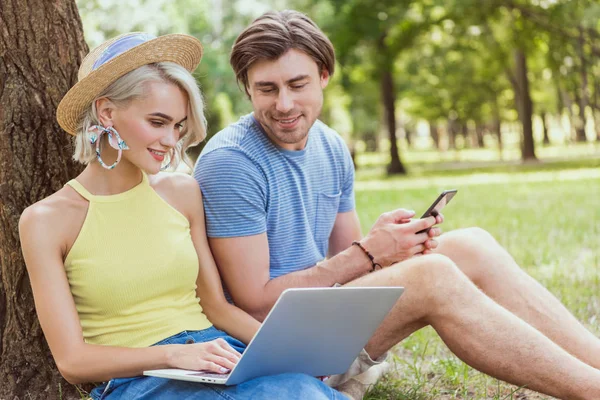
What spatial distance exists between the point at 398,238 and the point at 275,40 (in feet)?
3.31

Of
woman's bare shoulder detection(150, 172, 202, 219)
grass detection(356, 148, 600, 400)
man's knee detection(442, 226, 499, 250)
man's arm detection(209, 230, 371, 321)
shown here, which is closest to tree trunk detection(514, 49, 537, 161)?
grass detection(356, 148, 600, 400)

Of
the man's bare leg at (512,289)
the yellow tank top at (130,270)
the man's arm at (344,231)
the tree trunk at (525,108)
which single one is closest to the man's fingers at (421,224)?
the man's bare leg at (512,289)

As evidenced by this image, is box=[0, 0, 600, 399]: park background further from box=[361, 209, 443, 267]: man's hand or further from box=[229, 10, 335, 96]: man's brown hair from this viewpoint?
box=[361, 209, 443, 267]: man's hand

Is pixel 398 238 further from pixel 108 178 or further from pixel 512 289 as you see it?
pixel 108 178

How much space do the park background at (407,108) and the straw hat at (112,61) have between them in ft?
2.09

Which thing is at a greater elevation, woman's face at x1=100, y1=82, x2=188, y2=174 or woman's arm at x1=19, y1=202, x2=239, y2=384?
woman's face at x1=100, y1=82, x2=188, y2=174

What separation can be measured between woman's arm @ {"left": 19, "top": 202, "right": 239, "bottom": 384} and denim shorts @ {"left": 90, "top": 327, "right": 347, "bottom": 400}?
6 centimetres

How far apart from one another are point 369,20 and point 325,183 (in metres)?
19.5

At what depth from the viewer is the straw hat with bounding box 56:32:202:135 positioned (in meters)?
2.80

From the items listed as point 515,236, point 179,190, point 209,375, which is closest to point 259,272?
point 179,190

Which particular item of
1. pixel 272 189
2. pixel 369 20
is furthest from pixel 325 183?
pixel 369 20

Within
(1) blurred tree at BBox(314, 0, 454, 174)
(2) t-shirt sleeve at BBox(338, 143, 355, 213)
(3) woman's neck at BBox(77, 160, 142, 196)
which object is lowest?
(2) t-shirt sleeve at BBox(338, 143, 355, 213)

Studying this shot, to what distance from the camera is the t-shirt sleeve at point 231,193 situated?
3291 millimetres

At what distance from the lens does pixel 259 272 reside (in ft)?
11.0
